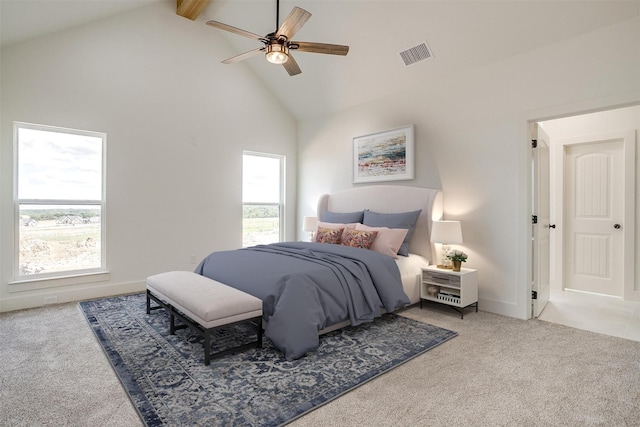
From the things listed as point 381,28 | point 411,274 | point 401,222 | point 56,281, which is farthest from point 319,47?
point 56,281

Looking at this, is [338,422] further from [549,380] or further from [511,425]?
[549,380]

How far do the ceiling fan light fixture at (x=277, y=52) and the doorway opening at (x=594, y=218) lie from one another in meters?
3.35

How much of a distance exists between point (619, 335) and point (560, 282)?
185 cm

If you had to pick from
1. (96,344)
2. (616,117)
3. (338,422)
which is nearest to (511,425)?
(338,422)

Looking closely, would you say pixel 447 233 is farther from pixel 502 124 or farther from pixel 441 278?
pixel 502 124

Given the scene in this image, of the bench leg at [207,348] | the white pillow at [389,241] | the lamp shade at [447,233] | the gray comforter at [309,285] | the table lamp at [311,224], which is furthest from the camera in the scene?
the table lamp at [311,224]

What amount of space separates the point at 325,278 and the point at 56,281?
128 inches

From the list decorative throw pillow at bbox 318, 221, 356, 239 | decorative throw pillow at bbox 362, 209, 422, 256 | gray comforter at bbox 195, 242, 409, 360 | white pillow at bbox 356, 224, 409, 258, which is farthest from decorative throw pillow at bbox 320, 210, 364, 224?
gray comforter at bbox 195, 242, 409, 360

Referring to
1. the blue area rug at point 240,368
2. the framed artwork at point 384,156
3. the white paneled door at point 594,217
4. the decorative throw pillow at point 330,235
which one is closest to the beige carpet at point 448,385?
the blue area rug at point 240,368

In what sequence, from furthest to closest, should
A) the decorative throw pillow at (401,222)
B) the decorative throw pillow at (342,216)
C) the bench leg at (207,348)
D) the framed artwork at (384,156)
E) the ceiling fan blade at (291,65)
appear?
the decorative throw pillow at (342,216) → the framed artwork at (384,156) → the decorative throw pillow at (401,222) → the ceiling fan blade at (291,65) → the bench leg at (207,348)

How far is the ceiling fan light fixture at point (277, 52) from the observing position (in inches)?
117

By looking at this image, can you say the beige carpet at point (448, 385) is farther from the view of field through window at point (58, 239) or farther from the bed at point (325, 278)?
the view of field through window at point (58, 239)

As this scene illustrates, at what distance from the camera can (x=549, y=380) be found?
2.23 m

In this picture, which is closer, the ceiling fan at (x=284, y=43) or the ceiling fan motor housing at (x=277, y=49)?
the ceiling fan at (x=284, y=43)
